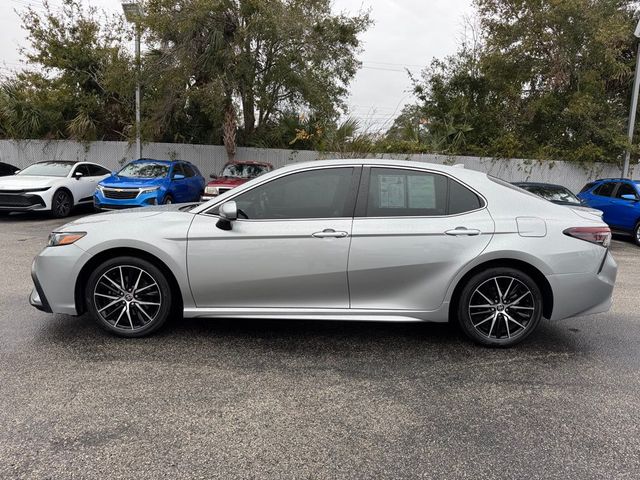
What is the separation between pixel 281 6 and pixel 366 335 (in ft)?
41.1

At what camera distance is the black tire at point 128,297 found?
4297mm

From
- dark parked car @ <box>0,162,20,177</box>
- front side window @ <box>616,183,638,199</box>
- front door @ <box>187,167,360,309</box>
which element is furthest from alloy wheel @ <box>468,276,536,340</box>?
dark parked car @ <box>0,162,20,177</box>

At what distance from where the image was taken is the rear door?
415cm

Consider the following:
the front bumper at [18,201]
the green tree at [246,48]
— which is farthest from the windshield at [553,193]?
the front bumper at [18,201]

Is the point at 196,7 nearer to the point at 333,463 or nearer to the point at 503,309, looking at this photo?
the point at 503,309

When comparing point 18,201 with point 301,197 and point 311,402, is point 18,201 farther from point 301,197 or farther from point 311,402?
point 311,402

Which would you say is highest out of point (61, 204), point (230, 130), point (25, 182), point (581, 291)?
point (230, 130)

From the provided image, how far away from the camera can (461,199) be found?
4.34 metres

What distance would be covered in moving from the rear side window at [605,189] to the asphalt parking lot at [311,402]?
29.6 ft

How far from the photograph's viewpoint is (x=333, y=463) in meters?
2.69

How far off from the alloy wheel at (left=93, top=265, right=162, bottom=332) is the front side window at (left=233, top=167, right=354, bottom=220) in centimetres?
105

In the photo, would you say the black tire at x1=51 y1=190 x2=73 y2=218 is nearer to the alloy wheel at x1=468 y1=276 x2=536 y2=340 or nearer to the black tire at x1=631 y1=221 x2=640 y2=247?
the alloy wheel at x1=468 y1=276 x2=536 y2=340

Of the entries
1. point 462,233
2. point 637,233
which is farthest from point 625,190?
point 462,233

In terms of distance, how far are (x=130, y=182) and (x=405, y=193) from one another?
954cm
